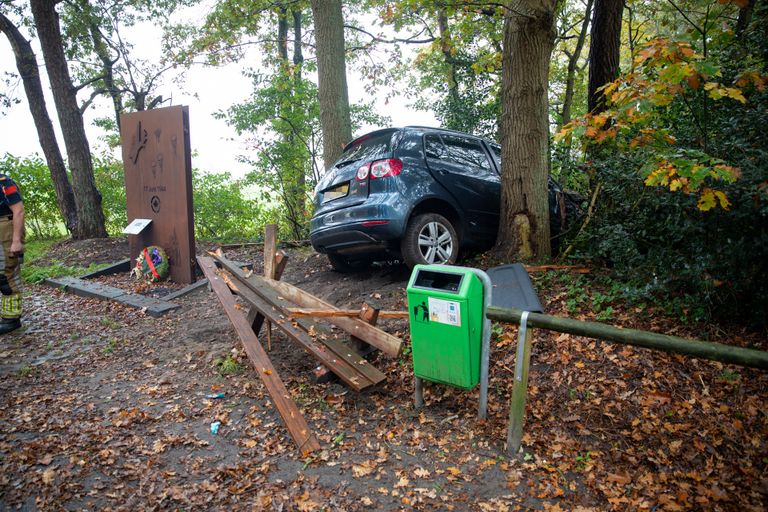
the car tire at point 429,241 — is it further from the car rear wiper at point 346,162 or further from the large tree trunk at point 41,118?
the large tree trunk at point 41,118

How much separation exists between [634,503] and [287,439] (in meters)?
2.24

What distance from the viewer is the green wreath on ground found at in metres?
7.73

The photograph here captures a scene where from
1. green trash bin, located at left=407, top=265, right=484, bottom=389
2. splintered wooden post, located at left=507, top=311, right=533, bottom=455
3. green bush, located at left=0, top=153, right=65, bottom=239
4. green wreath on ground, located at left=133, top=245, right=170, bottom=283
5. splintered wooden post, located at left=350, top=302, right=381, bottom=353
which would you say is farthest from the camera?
green bush, located at left=0, top=153, right=65, bottom=239

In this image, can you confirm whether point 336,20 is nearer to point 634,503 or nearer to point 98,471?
point 98,471

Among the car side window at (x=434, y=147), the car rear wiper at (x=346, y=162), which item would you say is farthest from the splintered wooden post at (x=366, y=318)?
the car side window at (x=434, y=147)

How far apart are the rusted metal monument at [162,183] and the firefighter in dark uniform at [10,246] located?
2227 mm

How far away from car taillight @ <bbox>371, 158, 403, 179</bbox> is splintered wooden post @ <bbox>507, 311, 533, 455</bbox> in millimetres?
2915

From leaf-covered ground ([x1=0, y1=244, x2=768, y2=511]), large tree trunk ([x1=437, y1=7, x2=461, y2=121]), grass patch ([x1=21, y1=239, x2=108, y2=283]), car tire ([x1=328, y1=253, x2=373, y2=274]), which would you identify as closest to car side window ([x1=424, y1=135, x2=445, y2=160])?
car tire ([x1=328, y1=253, x2=373, y2=274])

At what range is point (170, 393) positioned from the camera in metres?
4.17

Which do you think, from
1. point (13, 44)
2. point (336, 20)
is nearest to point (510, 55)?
point (336, 20)

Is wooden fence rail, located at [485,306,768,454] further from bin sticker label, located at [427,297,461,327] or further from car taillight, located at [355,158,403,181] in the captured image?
car taillight, located at [355,158,403,181]

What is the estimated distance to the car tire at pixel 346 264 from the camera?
6.78 m

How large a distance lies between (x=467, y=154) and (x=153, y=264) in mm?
5320

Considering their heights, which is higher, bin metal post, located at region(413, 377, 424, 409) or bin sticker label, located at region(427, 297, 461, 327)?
bin sticker label, located at region(427, 297, 461, 327)
